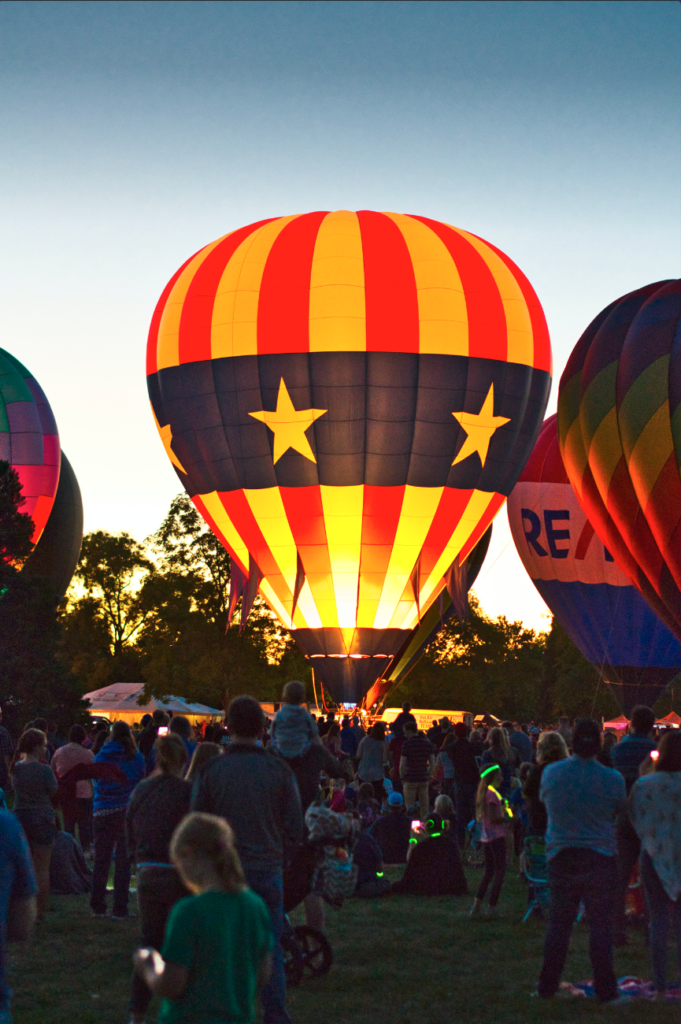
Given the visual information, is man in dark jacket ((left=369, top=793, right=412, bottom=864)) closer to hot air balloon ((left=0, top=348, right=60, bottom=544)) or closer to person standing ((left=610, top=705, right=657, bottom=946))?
person standing ((left=610, top=705, right=657, bottom=946))

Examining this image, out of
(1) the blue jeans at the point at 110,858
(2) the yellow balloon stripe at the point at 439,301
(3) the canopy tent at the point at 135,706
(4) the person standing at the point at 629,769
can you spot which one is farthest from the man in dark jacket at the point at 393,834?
(3) the canopy tent at the point at 135,706

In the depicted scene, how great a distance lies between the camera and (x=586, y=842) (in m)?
6.03

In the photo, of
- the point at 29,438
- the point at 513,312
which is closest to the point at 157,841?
the point at 513,312

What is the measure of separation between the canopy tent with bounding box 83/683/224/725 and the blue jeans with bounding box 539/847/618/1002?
26553mm

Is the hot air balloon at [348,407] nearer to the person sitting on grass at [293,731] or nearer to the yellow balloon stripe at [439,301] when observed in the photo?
the yellow balloon stripe at [439,301]

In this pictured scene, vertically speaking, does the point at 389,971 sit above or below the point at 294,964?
below

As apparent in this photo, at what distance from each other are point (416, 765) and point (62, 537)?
21.8m

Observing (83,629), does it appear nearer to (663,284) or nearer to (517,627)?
(517,627)

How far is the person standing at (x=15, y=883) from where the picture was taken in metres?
3.97

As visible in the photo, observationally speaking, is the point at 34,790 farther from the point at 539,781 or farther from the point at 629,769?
the point at 629,769

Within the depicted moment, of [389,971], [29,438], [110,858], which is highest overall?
[29,438]

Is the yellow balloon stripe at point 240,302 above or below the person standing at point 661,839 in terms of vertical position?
above

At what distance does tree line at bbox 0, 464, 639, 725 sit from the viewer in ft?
68.8

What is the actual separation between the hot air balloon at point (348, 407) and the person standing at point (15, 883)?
17.8 m
